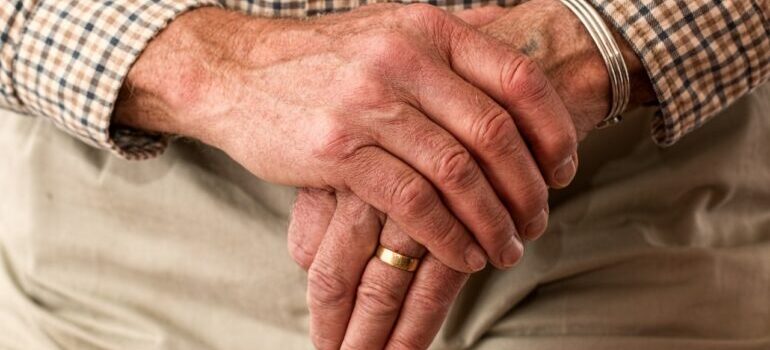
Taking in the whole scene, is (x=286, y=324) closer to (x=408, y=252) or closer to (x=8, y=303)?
(x=408, y=252)

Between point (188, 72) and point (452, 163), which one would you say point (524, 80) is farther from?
point (188, 72)

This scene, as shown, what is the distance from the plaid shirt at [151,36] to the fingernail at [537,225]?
0.63ft

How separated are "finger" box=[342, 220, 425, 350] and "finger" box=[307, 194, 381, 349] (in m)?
0.01

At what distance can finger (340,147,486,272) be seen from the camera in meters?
0.93

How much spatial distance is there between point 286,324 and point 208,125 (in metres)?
0.30

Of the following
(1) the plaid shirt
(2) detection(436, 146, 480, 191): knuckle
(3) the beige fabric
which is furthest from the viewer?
(3) the beige fabric

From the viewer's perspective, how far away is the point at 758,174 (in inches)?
46.1

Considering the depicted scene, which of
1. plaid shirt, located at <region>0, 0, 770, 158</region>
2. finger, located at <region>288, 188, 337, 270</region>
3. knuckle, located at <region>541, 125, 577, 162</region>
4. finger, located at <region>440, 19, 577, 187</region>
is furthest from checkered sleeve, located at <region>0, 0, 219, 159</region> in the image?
knuckle, located at <region>541, 125, 577, 162</region>

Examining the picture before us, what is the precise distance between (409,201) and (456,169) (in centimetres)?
6

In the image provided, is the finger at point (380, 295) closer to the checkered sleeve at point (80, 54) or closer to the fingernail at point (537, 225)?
the fingernail at point (537, 225)

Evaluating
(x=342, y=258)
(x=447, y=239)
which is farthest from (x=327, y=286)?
(x=447, y=239)

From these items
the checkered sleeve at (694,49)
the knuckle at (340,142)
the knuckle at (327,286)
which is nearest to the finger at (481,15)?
the checkered sleeve at (694,49)

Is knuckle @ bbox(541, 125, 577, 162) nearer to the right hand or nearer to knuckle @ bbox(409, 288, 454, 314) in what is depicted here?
the right hand

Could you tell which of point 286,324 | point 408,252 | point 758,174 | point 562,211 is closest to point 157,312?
point 286,324
